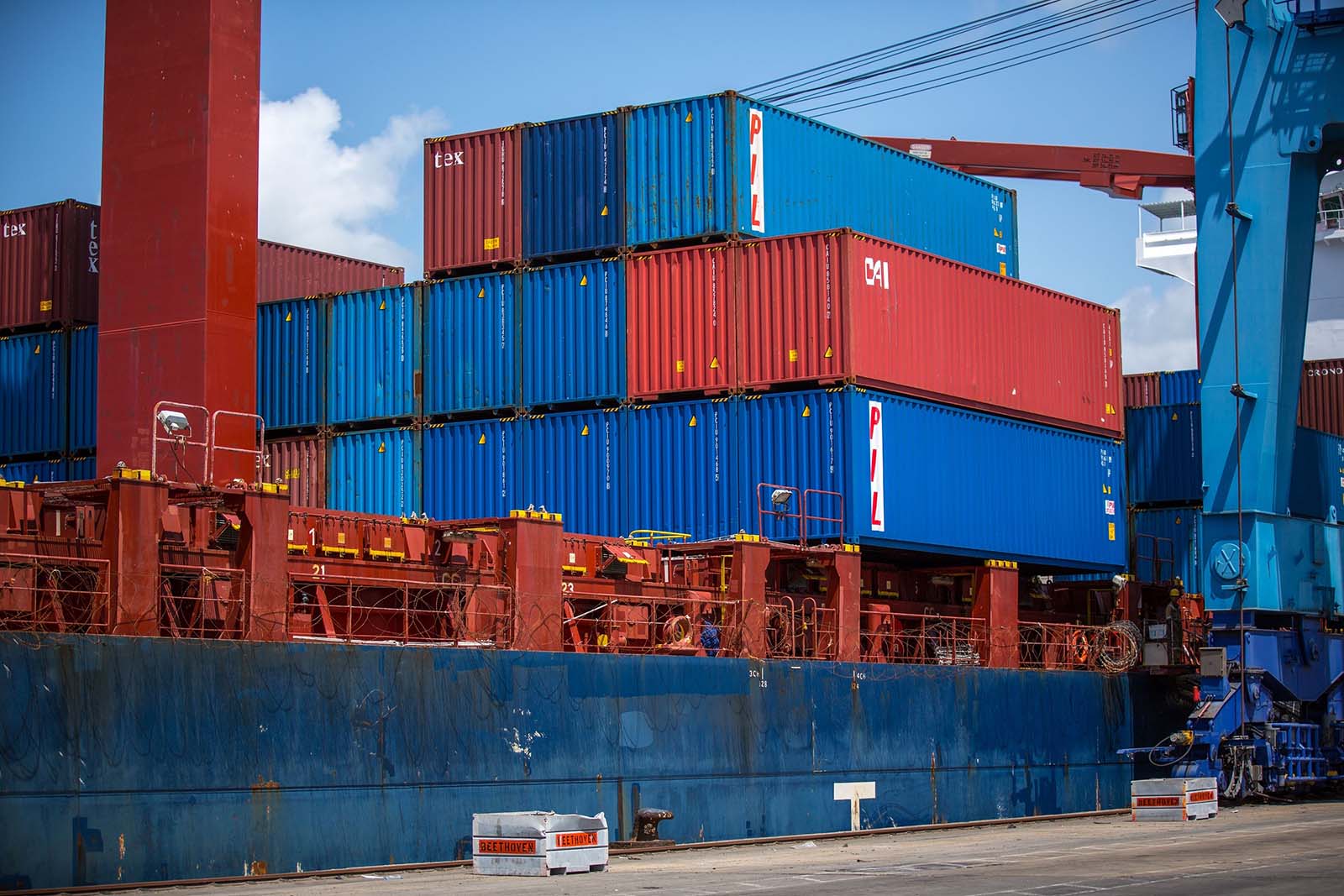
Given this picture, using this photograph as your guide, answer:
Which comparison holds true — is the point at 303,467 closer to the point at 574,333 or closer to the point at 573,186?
the point at 574,333

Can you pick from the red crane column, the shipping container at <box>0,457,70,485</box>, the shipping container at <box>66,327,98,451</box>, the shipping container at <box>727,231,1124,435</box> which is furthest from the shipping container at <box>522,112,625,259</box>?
the shipping container at <box>0,457,70,485</box>

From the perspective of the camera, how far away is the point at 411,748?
21109mm

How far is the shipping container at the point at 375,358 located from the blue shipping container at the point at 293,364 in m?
0.32

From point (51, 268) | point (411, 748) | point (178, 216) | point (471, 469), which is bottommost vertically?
point (411, 748)

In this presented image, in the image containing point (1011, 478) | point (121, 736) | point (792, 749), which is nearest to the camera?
point (121, 736)

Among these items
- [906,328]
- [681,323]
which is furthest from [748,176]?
[906,328]

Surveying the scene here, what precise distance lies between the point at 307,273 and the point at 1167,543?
2090 cm

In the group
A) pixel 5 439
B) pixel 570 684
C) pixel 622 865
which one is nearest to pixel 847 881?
pixel 622 865

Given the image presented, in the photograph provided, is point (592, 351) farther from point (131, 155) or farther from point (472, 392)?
point (131, 155)

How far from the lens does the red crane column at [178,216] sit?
78.4 feet

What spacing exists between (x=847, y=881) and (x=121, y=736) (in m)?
8.10

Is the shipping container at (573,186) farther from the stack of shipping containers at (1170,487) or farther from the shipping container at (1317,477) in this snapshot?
the shipping container at (1317,477)

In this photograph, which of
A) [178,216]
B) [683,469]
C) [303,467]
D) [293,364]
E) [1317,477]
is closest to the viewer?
[178,216]

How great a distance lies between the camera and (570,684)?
23188mm
